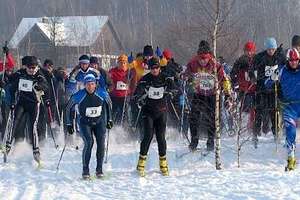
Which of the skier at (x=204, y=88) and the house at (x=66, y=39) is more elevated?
the house at (x=66, y=39)

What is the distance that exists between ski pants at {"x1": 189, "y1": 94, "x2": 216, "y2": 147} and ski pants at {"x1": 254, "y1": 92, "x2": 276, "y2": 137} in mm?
1230

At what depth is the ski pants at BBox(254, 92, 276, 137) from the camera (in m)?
11.3

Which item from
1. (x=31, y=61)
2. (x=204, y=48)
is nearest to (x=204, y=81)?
(x=204, y=48)

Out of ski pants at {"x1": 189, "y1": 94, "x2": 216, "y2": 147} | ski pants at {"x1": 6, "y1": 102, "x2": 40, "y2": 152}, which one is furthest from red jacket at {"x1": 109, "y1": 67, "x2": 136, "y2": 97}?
ski pants at {"x1": 6, "y1": 102, "x2": 40, "y2": 152}

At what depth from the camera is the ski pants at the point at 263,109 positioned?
11.3 meters

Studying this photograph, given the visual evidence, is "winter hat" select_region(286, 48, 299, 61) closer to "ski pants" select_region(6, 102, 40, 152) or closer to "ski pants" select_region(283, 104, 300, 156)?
"ski pants" select_region(283, 104, 300, 156)

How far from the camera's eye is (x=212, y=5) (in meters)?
9.20

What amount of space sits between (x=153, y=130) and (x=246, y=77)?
336cm

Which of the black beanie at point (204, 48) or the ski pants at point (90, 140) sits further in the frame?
the black beanie at point (204, 48)

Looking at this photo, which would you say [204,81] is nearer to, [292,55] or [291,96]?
[291,96]

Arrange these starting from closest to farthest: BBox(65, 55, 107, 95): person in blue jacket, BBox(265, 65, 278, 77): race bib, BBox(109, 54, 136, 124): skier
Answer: BBox(265, 65, 278, 77): race bib → BBox(65, 55, 107, 95): person in blue jacket → BBox(109, 54, 136, 124): skier

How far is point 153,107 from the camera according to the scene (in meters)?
9.17

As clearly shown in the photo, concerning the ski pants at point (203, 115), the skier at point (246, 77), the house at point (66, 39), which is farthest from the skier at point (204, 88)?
the house at point (66, 39)

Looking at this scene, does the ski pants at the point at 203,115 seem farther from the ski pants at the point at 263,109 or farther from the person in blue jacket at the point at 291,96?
the person in blue jacket at the point at 291,96
